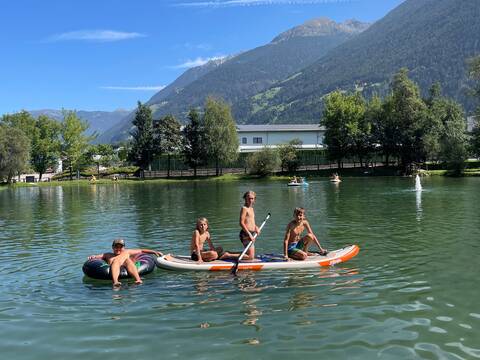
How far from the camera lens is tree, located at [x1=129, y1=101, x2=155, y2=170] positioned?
10125cm

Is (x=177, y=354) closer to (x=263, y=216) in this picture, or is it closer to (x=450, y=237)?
(x=450, y=237)

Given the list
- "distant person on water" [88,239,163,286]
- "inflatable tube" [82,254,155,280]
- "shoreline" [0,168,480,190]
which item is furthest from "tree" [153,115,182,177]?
"distant person on water" [88,239,163,286]

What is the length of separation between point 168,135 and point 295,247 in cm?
8851

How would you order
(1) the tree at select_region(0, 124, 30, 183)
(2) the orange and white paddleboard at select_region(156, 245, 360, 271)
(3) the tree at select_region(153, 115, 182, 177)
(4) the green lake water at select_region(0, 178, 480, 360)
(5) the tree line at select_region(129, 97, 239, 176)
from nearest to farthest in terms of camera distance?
(4) the green lake water at select_region(0, 178, 480, 360) → (2) the orange and white paddleboard at select_region(156, 245, 360, 271) → (1) the tree at select_region(0, 124, 30, 183) → (5) the tree line at select_region(129, 97, 239, 176) → (3) the tree at select_region(153, 115, 182, 177)

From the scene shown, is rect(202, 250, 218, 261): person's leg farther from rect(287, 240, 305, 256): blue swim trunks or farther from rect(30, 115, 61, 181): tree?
rect(30, 115, 61, 181): tree

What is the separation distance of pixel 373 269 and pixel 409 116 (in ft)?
245

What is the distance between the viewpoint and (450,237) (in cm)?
2153

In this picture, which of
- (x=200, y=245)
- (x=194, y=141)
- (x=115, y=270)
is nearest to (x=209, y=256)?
(x=200, y=245)

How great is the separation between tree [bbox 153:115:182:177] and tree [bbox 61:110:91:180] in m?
16.2

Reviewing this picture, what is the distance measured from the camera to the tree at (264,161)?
3445 inches

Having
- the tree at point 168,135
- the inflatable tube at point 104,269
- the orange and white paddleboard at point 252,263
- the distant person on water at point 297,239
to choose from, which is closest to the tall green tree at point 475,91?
the tree at point 168,135

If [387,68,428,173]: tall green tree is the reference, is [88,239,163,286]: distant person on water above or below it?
below

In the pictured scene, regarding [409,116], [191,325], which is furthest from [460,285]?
[409,116]

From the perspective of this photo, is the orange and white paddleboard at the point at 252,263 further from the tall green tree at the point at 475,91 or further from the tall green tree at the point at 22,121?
the tall green tree at the point at 22,121
